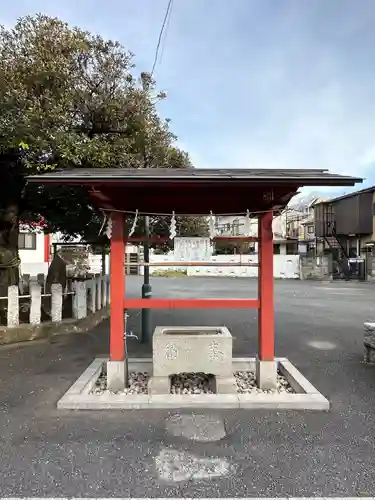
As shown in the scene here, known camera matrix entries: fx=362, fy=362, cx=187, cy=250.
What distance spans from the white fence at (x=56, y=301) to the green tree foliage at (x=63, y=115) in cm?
128

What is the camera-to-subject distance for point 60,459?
3.10 metres

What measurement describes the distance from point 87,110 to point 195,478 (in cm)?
642

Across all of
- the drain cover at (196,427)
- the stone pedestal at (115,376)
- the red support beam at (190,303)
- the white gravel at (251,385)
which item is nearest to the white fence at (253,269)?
the white gravel at (251,385)

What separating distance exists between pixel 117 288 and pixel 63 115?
11.3 ft

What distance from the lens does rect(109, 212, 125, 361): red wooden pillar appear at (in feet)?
15.7

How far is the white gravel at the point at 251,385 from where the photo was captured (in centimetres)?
473

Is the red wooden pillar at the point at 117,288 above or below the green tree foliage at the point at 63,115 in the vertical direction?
below

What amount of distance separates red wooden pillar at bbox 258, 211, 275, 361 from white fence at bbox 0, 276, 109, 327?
4670mm

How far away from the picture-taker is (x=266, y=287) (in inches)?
190

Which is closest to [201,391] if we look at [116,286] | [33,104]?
[116,286]

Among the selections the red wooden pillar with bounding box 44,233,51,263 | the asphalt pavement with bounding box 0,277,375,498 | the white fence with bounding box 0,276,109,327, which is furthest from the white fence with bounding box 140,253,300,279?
the asphalt pavement with bounding box 0,277,375,498

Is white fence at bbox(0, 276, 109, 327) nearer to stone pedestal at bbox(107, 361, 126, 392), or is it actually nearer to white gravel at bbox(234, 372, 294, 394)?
stone pedestal at bbox(107, 361, 126, 392)

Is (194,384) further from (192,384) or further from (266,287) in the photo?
(266,287)

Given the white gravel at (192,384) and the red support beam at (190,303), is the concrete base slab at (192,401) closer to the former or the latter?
the white gravel at (192,384)
